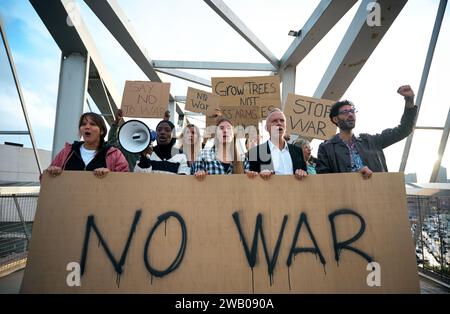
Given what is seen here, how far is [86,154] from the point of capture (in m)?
2.19

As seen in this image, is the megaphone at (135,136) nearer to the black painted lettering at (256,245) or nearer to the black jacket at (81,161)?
the black jacket at (81,161)

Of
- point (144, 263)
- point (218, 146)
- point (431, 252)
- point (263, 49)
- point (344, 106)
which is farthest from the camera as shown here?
point (263, 49)

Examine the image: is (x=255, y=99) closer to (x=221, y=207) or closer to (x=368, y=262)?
(x=221, y=207)

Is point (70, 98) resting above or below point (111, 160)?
above

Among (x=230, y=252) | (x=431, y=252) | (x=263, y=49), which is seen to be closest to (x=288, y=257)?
(x=230, y=252)

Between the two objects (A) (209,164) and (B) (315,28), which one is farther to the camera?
(B) (315,28)

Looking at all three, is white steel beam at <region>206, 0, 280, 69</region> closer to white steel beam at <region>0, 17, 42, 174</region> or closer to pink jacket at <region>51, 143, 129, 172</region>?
white steel beam at <region>0, 17, 42, 174</region>

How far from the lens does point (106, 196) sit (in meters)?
1.88

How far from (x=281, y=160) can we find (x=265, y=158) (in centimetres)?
14

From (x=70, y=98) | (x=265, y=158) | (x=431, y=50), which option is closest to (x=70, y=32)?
(x=70, y=98)

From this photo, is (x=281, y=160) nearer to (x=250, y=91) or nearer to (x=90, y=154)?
(x=90, y=154)

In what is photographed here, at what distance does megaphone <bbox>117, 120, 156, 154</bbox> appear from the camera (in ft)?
7.50

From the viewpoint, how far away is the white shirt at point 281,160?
233cm

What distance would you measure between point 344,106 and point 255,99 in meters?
1.68
